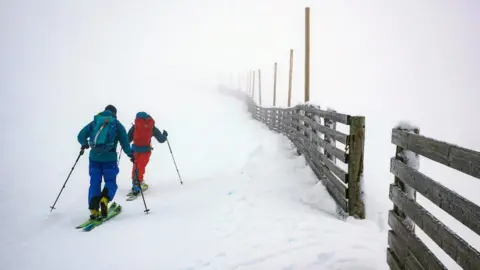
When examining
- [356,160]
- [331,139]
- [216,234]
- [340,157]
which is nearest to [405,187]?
[356,160]

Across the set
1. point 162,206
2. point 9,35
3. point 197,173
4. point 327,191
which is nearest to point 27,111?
point 197,173

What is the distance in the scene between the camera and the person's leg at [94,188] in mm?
5884

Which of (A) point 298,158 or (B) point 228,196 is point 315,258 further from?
(A) point 298,158

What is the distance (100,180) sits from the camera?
625 cm

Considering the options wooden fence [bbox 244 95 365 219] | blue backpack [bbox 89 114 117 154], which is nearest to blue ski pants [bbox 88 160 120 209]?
blue backpack [bbox 89 114 117 154]

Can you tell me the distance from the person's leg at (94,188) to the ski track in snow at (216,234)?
0.44m

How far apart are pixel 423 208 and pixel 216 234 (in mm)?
3021

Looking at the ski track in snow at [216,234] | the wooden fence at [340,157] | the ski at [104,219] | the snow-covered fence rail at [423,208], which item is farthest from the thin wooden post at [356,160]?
the ski at [104,219]

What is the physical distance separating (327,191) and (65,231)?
15.7 ft

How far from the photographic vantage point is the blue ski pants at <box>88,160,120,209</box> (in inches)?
239

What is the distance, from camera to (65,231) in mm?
5496

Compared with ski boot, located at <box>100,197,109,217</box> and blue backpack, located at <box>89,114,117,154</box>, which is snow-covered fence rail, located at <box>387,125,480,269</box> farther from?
blue backpack, located at <box>89,114,117,154</box>

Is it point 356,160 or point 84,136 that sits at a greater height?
point 84,136

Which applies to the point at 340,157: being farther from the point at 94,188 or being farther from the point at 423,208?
the point at 94,188
